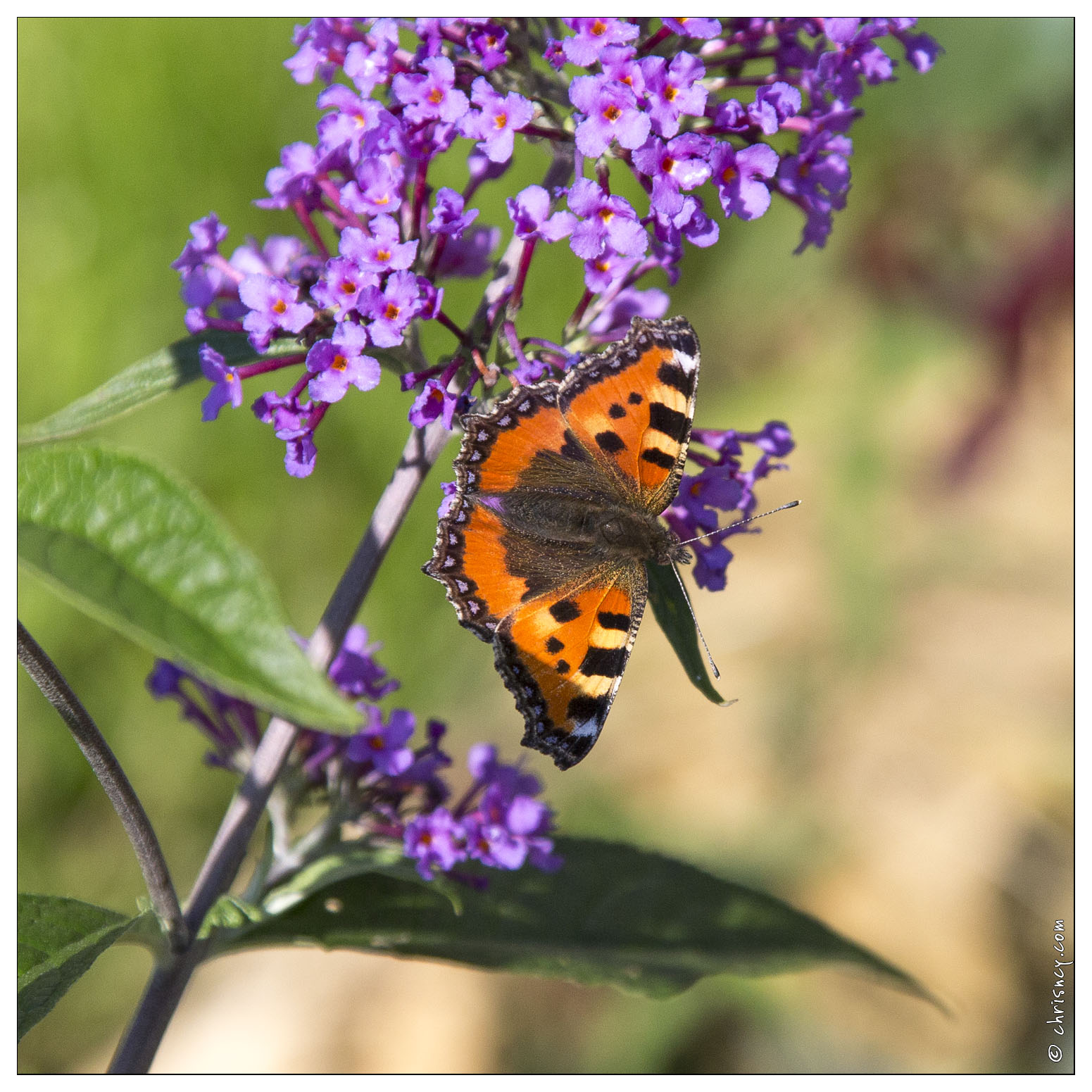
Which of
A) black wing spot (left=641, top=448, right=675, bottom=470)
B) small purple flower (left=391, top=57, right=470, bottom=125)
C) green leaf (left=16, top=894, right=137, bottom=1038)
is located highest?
small purple flower (left=391, top=57, right=470, bottom=125)

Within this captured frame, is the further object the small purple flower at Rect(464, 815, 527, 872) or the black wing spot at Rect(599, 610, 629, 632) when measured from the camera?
the black wing spot at Rect(599, 610, 629, 632)

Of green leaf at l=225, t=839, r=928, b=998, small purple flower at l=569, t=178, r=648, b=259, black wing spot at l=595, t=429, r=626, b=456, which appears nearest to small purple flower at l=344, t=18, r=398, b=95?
small purple flower at l=569, t=178, r=648, b=259

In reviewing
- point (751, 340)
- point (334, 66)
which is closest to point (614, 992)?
point (334, 66)

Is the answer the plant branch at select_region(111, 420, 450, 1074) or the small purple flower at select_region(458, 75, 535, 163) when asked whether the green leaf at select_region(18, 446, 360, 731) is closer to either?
the plant branch at select_region(111, 420, 450, 1074)

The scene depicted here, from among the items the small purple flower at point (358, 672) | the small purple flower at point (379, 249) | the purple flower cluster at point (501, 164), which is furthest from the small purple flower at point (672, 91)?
the small purple flower at point (358, 672)

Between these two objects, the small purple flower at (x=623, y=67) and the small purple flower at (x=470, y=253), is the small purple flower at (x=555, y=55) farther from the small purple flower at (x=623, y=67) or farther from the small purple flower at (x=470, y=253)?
the small purple flower at (x=470, y=253)
